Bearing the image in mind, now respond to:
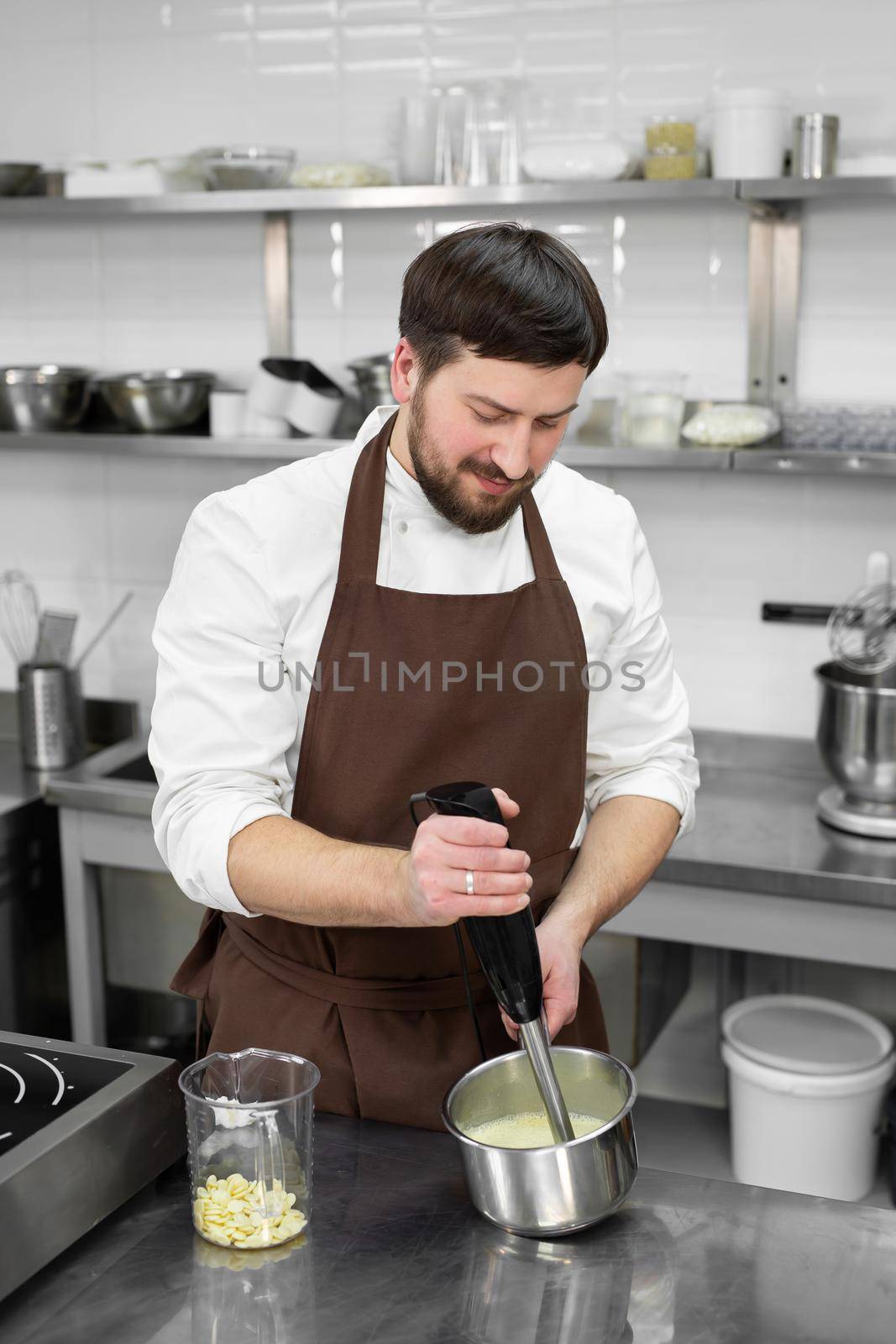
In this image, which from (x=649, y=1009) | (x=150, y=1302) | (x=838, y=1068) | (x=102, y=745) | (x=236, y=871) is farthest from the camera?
(x=102, y=745)

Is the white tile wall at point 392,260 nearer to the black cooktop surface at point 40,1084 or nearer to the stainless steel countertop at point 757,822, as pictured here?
the stainless steel countertop at point 757,822

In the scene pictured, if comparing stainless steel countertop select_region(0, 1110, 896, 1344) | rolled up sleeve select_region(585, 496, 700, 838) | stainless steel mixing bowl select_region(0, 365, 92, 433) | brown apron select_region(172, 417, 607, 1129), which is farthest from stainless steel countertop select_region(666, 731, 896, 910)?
stainless steel mixing bowl select_region(0, 365, 92, 433)

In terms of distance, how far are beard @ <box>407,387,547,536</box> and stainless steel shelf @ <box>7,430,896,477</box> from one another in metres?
1.08

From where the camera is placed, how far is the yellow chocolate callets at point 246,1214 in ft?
3.66

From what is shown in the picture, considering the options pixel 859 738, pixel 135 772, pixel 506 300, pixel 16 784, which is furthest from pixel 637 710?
pixel 16 784

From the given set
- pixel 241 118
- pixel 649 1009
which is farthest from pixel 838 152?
pixel 649 1009

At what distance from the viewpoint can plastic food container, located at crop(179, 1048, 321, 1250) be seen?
1.12m

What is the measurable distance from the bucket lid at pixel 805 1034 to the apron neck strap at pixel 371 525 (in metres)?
1.35

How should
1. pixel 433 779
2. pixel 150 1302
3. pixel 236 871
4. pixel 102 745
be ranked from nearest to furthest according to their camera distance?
pixel 150 1302, pixel 236 871, pixel 433 779, pixel 102 745

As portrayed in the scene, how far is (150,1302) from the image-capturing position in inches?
41.6

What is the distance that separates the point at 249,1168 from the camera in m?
1.13

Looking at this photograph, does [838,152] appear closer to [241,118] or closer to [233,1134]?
[241,118]

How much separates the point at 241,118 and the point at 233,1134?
2477 millimetres

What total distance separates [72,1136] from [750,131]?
2.09 meters
